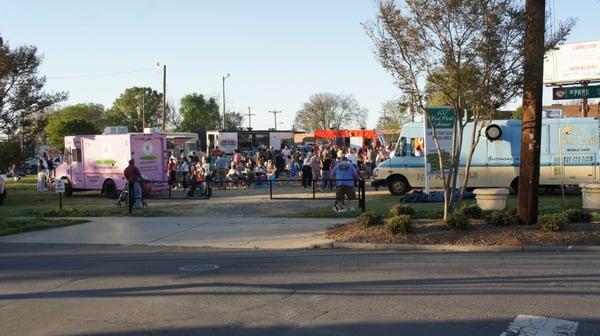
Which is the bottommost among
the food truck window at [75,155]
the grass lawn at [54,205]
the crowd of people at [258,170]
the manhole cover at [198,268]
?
the manhole cover at [198,268]

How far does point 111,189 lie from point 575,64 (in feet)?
96.0

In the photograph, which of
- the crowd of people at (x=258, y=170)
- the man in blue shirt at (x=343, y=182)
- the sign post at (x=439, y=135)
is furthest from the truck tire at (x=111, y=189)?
the sign post at (x=439, y=135)

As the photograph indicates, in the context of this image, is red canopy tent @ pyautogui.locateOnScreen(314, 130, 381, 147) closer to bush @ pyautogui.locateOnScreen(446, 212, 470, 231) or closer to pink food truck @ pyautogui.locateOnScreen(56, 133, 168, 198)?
pink food truck @ pyautogui.locateOnScreen(56, 133, 168, 198)

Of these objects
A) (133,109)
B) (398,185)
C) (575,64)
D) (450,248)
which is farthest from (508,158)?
(133,109)

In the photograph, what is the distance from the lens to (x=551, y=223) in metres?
11.7

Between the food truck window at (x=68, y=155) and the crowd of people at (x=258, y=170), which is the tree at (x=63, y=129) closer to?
the crowd of people at (x=258, y=170)

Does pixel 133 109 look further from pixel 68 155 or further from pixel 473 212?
pixel 473 212

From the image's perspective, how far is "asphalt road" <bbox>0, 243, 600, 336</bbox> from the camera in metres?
6.25

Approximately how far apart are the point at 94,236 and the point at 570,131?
15.3 meters

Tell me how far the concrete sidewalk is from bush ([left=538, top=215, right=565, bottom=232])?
423 centimetres

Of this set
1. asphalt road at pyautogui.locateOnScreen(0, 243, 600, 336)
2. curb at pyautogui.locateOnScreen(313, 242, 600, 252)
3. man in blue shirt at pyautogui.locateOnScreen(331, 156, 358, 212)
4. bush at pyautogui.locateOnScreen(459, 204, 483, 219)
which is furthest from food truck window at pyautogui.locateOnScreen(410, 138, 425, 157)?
asphalt road at pyautogui.locateOnScreen(0, 243, 600, 336)

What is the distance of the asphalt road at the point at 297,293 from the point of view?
20.5ft

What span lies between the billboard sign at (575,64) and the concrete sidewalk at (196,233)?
92.5 ft

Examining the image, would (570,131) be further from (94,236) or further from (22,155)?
(22,155)
